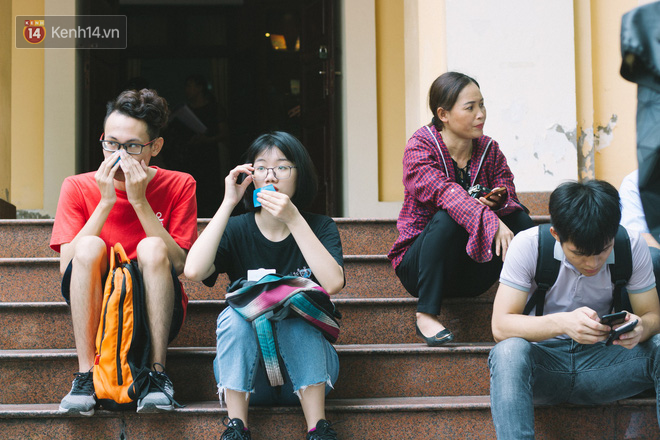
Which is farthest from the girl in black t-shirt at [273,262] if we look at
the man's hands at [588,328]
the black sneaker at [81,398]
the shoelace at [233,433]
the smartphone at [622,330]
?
the smartphone at [622,330]

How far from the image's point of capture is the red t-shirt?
2848 mm

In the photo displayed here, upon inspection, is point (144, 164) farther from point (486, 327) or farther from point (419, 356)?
point (486, 327)

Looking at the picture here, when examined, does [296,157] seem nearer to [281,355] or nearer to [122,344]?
[281,355]

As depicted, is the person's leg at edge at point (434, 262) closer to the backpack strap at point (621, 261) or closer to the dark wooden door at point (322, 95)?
the backpack strap at point (621, 261)

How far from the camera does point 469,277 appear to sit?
3.09 m

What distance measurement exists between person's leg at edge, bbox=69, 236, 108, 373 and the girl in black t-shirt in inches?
12.6

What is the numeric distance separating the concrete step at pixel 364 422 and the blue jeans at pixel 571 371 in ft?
0.32

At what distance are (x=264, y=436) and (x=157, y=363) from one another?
0.44 metres

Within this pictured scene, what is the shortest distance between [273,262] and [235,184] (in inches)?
12.4

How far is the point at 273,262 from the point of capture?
2.74 metres

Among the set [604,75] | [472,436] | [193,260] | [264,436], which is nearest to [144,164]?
[193,260]

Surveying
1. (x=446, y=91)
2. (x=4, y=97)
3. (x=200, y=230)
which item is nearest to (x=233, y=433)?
(x=200, y=230)

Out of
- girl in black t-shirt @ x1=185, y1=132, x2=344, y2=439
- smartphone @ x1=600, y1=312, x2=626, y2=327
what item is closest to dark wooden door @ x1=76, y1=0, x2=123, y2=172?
girl in black t-shirt @ x1=185, y1=132, x2=344, y2=439

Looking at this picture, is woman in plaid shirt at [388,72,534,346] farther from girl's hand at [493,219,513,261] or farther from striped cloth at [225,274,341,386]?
striped cloth at [225,274,341,386]
